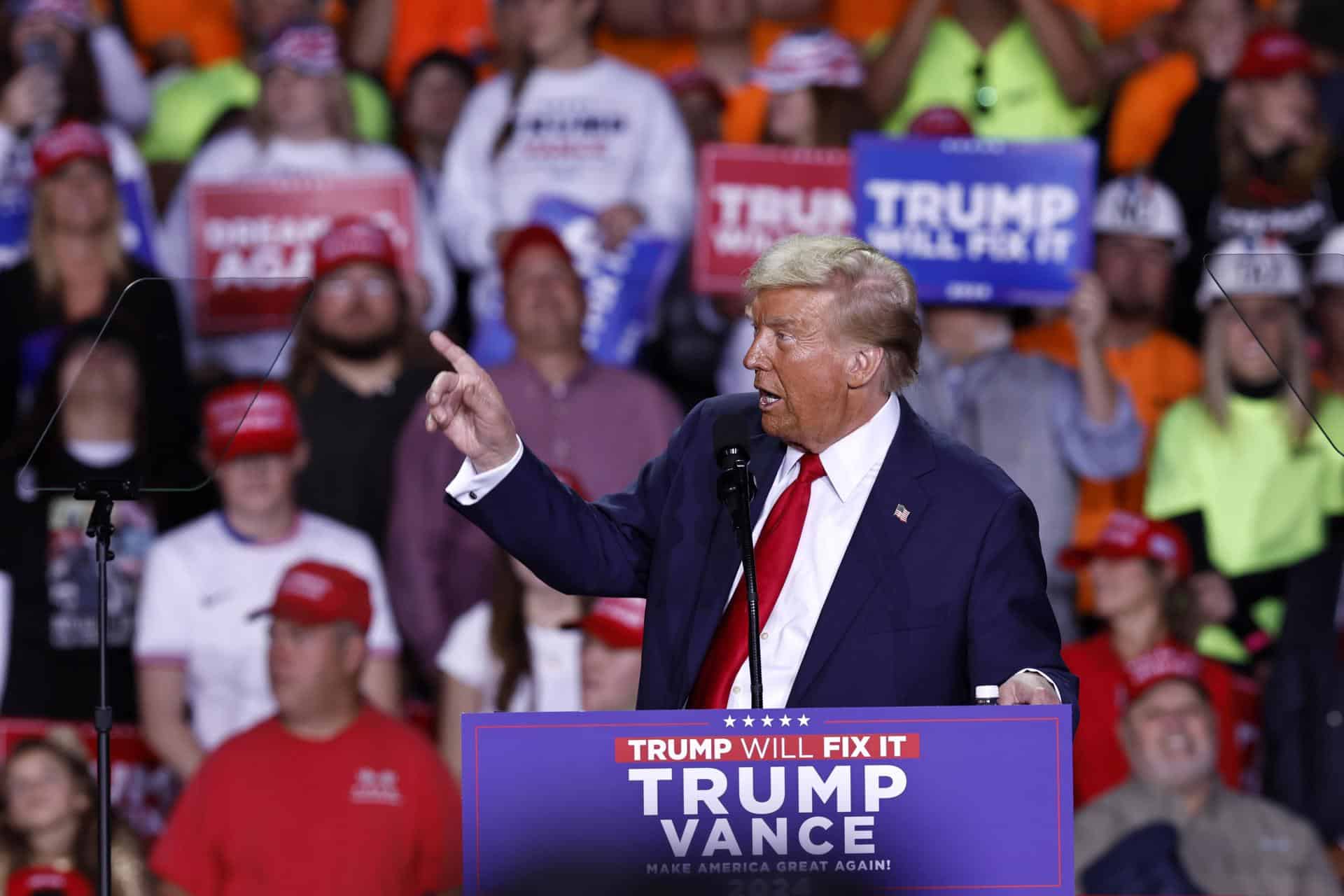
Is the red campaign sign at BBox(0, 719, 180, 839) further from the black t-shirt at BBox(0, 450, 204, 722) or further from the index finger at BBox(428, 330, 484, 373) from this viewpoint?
the index finger at BBox(428, 330, 484, 373)

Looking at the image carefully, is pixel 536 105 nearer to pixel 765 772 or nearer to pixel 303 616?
pixel 303 616

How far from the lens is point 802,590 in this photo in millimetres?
3092

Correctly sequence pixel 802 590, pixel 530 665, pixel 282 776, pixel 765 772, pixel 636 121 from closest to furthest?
pixel 765 772 → pixel 802 590 → pixel 282 776 → pixel 530 665 → pixel 636 121

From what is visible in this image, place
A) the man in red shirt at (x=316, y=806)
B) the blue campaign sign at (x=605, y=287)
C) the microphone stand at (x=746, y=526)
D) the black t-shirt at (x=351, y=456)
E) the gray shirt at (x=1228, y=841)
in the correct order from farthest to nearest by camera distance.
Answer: the blue campaign sign at (x=605, y=287) < the black t-shirt at (x=351, y=456) < the gray shirt at (x=1228, y=841) < the man in red shirt at (x=316, y=806) < the microphone stand at (x=746, y=526)

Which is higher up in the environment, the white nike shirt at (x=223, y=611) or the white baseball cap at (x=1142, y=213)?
the white baseball cap at (x=1142, y=213)

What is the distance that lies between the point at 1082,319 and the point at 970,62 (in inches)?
44.8

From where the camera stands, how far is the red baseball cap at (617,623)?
5.71 m

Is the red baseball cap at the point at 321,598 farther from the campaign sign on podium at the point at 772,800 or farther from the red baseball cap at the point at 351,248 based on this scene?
the campaign sign on podium at the point at 772,800

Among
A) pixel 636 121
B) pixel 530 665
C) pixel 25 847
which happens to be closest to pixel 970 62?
pixel 636 121

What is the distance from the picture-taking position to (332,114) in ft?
23.0

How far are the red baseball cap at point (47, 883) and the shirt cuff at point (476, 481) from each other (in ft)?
9.55

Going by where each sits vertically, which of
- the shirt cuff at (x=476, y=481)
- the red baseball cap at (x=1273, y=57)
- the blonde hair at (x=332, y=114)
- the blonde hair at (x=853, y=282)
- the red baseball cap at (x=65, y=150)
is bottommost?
the shirt cuff at (x=476, y=481)

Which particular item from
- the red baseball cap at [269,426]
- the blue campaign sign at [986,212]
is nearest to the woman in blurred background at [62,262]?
the red baseball cap at [269,426]

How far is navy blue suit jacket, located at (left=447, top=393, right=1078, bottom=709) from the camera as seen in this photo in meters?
3.03
